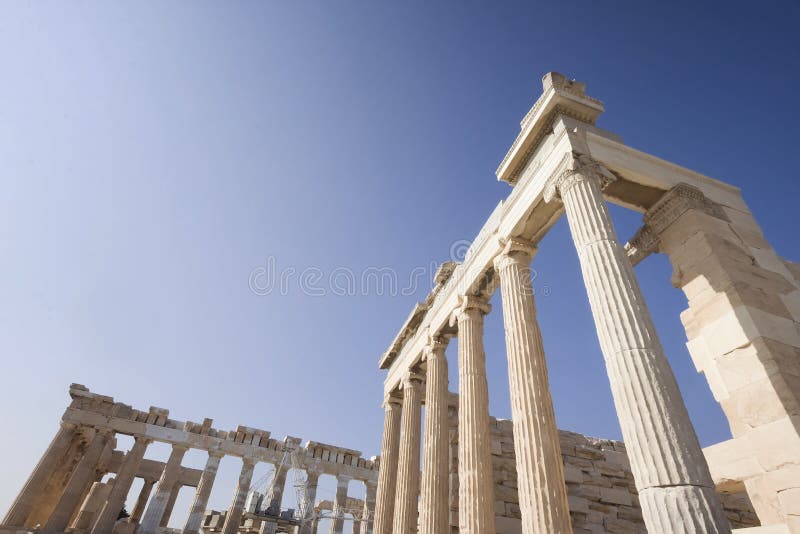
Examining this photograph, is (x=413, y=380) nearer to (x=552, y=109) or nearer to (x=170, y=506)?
(x=552, y=109)

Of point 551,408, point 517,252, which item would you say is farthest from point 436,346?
point 551,408

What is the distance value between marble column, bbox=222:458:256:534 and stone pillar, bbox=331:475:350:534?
633cm

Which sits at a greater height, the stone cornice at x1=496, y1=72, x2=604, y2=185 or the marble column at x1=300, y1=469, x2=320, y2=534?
the stone cornice at x1=496, y1=72, x2=604, y2=185

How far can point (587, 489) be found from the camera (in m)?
14.0

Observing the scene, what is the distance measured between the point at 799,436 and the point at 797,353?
5.76 feet

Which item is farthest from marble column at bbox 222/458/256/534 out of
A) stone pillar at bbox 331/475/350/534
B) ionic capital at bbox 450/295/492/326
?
ionic capital at bbox 450/295/492/326

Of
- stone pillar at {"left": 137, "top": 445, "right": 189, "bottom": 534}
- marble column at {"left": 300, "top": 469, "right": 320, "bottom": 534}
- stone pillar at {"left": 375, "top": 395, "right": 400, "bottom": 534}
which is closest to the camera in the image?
stone pillar at {"left": 375, "top": 395, "right": 400, "bottom": 534}

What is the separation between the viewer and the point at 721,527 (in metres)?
5.01

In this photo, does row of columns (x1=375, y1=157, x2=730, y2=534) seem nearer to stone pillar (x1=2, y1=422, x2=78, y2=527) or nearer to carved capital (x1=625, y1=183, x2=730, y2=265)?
carved capital (x1=625, y1=183, x2=730, y2=265)

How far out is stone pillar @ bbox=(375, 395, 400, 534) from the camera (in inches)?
618

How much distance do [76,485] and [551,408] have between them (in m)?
30.1

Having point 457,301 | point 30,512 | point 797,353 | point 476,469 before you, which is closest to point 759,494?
point 797,353

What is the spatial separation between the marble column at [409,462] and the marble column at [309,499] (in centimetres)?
1977

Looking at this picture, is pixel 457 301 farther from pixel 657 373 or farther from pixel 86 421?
pixel 86 421
